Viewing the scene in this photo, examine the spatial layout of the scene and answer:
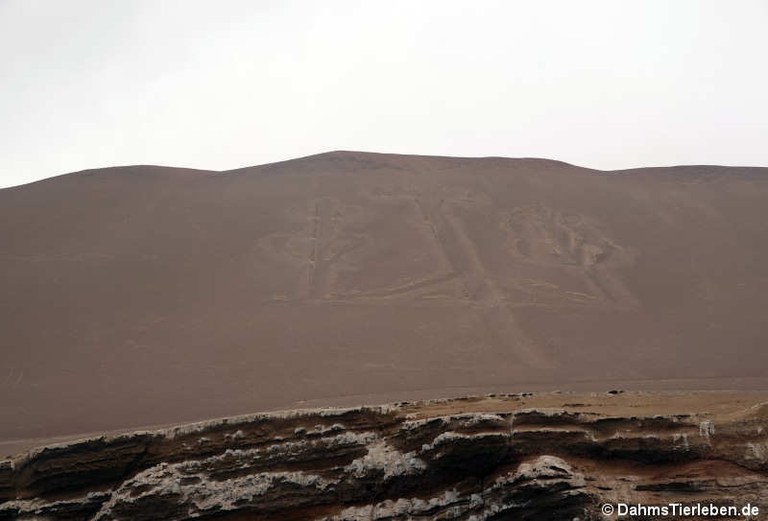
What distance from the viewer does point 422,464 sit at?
7.17 meters

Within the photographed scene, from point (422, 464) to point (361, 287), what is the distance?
21.5m

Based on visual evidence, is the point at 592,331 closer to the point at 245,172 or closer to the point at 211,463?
the point at 211,463

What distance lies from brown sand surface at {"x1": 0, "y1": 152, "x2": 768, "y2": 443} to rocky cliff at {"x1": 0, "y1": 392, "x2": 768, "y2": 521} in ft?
35.5

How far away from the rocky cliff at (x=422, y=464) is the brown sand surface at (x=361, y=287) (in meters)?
10.8

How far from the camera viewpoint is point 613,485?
259 inches

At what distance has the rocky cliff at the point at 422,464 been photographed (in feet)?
21.6

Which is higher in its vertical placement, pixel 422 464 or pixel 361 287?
pixel 361 287

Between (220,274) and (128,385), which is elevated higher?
(220,274)

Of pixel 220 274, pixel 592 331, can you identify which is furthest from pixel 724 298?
pixel 220 274

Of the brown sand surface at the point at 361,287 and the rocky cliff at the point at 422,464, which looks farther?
the brown sand surface at the point at 361,287

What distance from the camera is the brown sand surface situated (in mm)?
20938

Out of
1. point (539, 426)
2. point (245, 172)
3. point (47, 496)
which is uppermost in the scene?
point (245, 172)

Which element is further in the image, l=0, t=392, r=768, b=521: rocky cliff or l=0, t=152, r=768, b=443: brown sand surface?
l=0, t=152, r=768, b=443: brown sand surface

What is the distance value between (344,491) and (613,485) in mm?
2743
